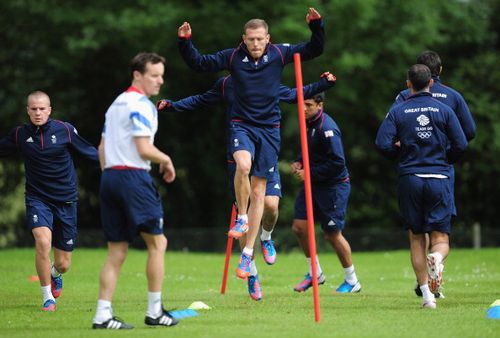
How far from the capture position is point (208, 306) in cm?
1189

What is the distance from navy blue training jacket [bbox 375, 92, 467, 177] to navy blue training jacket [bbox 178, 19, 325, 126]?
125cm

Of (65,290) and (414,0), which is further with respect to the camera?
(414,0)

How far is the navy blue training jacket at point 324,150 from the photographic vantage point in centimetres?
1395

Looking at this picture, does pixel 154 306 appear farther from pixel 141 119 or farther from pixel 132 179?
pixel 141 119

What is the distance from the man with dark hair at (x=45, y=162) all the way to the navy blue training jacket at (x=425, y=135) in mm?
3512

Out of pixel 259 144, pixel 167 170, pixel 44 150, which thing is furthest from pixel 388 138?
pixel 44 150

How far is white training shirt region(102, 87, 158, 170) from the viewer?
31.1ft

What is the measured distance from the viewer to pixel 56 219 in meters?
12.6

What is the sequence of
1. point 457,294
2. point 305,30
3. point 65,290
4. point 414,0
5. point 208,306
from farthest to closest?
point 414,0 < point 305,30 < point 65,290 < point 457,294 < point 208,306

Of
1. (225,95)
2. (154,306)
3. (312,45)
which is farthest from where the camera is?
(225,95)

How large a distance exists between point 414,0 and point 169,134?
881cm

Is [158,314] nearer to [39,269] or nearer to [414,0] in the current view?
[39,269]

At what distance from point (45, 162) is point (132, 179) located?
3.18 meters

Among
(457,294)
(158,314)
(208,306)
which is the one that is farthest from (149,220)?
(457,294)
